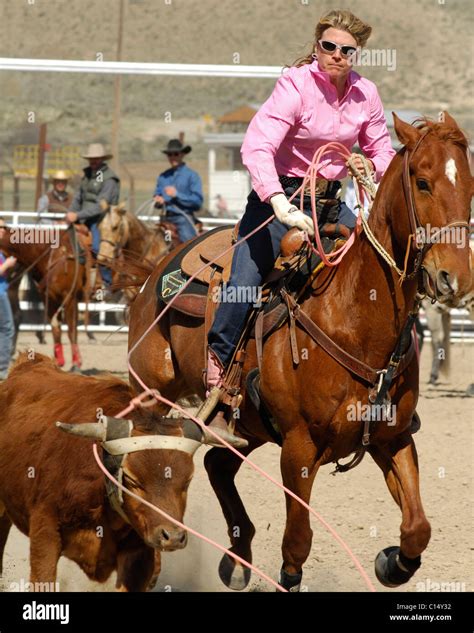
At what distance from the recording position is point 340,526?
6.85 metres

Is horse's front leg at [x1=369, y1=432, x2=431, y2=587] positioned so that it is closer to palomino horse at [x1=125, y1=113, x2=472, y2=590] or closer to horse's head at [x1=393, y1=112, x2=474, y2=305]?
palomino horse at [x1=125, y1=113, x2=472, y2=590]

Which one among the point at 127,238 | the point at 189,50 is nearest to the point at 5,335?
the point at 127,238

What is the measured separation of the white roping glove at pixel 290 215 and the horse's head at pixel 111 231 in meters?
8.49

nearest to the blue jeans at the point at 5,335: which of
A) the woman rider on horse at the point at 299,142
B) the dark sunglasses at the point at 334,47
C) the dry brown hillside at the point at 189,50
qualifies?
the woman rider on horse at the point at 299,142

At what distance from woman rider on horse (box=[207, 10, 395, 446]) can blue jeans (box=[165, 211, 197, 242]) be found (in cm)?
844

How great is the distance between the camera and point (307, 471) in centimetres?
486

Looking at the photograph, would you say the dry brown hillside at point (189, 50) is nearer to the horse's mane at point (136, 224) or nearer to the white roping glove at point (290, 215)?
the horse's mane at point (136, 224)

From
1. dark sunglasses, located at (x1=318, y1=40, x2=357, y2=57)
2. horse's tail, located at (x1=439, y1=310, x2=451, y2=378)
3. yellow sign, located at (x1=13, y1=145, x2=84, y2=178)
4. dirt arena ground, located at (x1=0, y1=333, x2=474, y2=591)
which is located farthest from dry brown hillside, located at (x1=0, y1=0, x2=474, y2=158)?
dark sunglasses, located at (x1=318, y1=40, x2=357, y2=57)

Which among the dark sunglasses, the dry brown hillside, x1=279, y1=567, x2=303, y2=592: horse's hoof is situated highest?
the dry brown hillside

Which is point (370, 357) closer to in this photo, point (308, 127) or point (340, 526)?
point (308, 127)

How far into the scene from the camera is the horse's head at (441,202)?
4254 mm

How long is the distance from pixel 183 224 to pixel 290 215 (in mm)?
9216

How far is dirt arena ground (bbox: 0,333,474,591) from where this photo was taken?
19.5 ft

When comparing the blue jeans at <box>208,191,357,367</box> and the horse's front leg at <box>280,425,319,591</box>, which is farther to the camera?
the blue jeans at <box>208,191,357,367</box>
